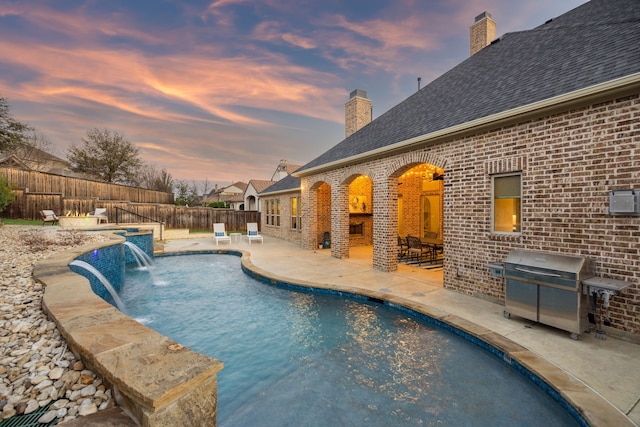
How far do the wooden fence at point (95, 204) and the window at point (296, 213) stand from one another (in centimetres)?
770

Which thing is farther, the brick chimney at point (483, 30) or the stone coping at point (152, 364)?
the brick chimney at point (483, 30)

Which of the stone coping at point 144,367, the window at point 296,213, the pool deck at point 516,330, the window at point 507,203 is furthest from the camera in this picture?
the window at point 296,213

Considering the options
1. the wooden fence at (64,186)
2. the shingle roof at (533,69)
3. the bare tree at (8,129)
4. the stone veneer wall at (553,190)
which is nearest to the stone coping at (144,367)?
the stone veneer wall at (553,190)

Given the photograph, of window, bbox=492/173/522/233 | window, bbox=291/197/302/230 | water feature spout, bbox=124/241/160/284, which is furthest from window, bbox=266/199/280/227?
window, bbox=492/173/522/233

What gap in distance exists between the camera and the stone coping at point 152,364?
61.7 inches

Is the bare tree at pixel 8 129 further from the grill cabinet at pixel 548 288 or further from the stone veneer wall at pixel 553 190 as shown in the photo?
the grill cabinet at pixel 548 288

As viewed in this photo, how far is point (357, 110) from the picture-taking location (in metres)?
13.4

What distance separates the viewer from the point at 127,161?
89.0 ft

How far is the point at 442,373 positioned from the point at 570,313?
2.13 meters

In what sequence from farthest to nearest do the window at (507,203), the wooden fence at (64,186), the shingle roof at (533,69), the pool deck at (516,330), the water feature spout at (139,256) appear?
the wooden fence at (64,186), the water feature spout at (139,256), the window at (507,203), the shingle roof at (533,69), the pool deck at (516,330)

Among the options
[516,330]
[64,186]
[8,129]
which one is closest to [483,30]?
[516,330]

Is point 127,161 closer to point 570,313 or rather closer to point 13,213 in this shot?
point 13,213

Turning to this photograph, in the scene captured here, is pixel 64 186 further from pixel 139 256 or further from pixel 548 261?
pixel 548 261

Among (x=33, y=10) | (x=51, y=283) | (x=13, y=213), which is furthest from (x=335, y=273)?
(x=13, y=213)
